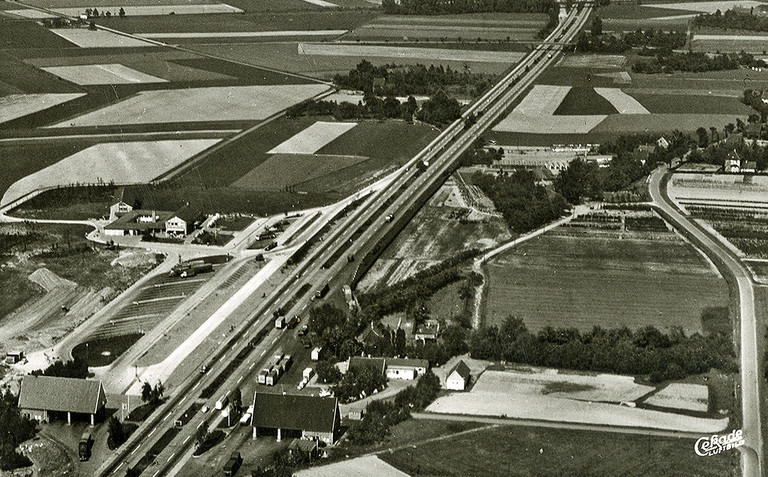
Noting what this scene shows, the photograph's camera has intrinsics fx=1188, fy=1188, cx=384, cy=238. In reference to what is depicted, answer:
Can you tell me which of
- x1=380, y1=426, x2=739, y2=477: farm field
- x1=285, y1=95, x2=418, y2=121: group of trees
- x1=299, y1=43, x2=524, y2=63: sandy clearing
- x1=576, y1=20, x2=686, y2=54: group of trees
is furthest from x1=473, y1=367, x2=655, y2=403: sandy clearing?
x1=576, y1=20, x2=686, y2=54: group of trees

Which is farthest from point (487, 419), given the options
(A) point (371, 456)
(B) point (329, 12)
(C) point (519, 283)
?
(B) point (329, 12)

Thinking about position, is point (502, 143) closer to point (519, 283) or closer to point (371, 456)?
point (519, 283)

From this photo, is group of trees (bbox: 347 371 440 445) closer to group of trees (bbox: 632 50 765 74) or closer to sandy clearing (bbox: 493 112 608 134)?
sandy clearing (bbox: 493 112 608 134)

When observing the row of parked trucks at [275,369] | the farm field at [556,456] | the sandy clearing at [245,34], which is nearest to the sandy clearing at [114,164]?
the row of parked trucks at [275,369]

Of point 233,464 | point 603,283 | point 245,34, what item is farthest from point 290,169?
point 245,34

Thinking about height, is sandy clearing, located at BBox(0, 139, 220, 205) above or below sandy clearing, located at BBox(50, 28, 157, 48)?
below

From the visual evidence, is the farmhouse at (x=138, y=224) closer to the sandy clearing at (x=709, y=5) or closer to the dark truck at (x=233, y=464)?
the dark truck at (x=233, y=464)

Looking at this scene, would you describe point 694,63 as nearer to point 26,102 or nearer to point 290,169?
point 290,169
